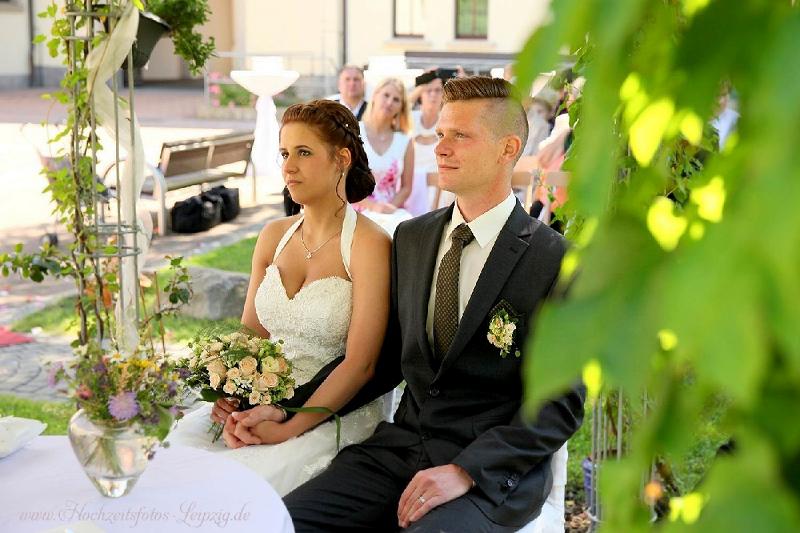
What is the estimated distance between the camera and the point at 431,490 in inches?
120

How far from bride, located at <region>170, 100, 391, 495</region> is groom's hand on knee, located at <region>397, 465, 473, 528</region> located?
506mm

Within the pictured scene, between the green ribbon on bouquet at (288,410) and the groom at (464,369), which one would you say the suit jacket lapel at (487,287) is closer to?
the groom at (464,369)

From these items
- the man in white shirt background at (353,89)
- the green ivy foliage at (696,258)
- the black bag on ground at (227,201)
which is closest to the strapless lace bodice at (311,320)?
the green ivy foliage at (696,258)

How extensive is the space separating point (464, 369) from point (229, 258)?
752 cm

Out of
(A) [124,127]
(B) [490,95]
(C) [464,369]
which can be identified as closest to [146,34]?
(A) [124,127]

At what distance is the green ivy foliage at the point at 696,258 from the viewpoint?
470 mm

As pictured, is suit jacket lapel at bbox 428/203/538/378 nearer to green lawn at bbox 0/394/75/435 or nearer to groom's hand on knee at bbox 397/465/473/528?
groom's hand on knee at bbox 397/465/473/528

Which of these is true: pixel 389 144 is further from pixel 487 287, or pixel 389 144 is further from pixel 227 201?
pixel 227 201

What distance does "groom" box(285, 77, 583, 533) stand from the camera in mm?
3082

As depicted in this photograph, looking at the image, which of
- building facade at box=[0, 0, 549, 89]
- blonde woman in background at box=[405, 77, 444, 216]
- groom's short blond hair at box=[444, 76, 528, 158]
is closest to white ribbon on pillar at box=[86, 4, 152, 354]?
groom's short blond hair at box=[444, 76, 528, 158]

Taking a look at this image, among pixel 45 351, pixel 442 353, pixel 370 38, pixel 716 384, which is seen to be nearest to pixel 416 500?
pixel 442 353

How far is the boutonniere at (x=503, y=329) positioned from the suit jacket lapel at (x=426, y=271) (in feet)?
0.76

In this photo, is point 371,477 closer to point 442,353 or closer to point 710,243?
point 442,353

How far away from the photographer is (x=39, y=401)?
252 inches
